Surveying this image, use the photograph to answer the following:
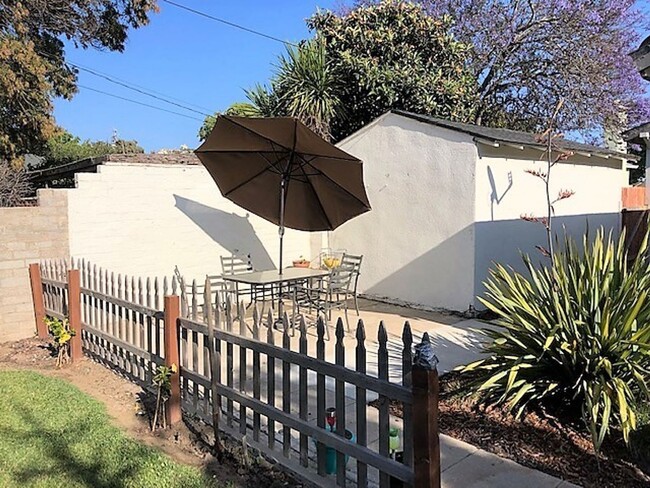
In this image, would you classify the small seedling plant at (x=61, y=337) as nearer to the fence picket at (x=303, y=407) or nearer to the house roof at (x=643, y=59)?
the fence picket at (x=303, y=407)

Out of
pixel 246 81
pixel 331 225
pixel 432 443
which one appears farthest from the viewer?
pixel 246 81

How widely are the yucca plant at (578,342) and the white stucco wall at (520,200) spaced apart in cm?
307

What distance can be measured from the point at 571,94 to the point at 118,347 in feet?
56.7

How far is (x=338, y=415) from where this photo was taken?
290 centimetres

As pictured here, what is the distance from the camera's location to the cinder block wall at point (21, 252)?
21.3ft

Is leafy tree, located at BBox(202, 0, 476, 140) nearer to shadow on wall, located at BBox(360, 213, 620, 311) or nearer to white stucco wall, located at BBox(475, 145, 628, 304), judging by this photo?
white stucco wall, located at BBox(475, 145, 628, 304)

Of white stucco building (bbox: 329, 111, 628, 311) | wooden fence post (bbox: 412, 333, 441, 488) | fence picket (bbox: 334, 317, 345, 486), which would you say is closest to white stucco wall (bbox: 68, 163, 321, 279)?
white stucco building (bbox: 329, 111, 628, 311)

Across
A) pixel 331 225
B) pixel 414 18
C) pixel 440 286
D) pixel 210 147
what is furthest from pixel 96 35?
pixel 440 286

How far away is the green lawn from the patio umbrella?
3.51m

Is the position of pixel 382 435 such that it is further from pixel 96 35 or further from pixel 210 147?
pixel 96 35

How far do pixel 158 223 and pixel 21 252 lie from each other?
2.24 meters

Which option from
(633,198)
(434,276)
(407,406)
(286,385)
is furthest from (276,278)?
(633,198)

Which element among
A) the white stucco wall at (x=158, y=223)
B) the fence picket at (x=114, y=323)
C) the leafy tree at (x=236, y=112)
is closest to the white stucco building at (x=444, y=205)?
the white stucco wall at (x=158, y=223)

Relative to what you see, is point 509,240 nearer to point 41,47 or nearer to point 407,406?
point 407,406
